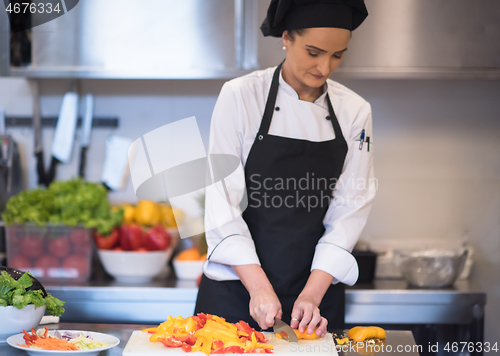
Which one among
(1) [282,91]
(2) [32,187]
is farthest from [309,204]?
(2) [32,187]

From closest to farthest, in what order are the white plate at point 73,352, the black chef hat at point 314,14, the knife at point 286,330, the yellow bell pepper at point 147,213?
the white plate at point 73,352 < the knife at point 286,330 < the black chef hat at point 314,14 < the yellow bell pepper at point 147,213

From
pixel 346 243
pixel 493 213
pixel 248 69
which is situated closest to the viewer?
pixel 346 243

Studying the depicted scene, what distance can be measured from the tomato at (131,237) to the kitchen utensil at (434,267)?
3.36 ft

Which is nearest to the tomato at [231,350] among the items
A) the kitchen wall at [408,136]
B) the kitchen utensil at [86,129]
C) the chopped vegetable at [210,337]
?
the chopped vegetable at [210,337]

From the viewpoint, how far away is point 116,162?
2268 millimetres

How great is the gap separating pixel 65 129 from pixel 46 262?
0.62 m

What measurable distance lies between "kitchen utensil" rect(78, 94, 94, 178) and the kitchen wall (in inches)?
1.2

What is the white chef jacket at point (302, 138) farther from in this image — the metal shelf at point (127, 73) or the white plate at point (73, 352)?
the metal shelf at point (127, 73)

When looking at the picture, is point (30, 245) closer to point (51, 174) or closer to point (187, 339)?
point (51, 174)

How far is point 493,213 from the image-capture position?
223 centimetres

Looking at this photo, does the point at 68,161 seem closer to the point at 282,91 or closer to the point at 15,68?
the point at 15,68

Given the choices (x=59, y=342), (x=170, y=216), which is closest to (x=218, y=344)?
(x=59, y=342)

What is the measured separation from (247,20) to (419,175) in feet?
3.32

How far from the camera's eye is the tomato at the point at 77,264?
6.37 feet
